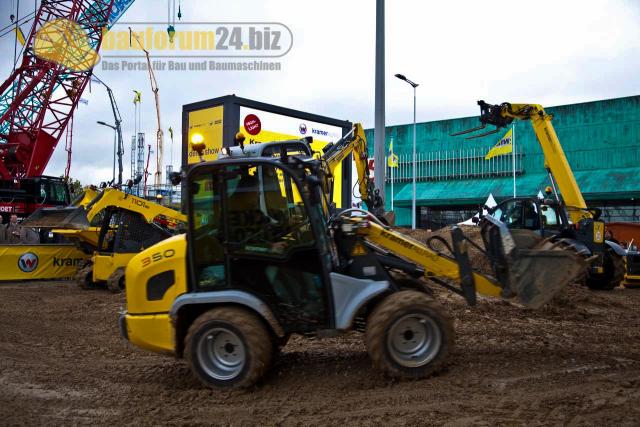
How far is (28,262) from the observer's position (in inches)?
665

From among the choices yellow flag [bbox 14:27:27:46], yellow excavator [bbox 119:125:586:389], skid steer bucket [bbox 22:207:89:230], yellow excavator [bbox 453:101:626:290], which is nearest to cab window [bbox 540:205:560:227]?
yellow excavator [bbox 453:101:626:290]

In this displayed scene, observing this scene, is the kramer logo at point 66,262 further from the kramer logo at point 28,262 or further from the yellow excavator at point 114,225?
the yellow excavator at point 114,225

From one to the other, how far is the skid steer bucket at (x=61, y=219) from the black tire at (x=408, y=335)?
34.7 feet

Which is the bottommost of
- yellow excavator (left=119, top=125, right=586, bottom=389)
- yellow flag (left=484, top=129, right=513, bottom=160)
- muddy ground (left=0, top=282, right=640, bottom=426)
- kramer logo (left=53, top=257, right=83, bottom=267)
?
muddy ground (left=0, top=282, right=640, bottom=426)

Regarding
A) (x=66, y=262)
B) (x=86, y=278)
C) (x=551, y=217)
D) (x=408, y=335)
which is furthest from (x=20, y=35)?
(x=408, y=335)

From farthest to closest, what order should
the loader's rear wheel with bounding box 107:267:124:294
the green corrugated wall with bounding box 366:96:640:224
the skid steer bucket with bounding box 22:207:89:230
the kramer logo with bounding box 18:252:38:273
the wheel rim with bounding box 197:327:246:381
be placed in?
the green corrugated wall with bounding box 366:96:640:224, the kramer logo with bounding box 18:252:38:273, the skid steer bucket with bounding box 22:207:89:230, the loader's rear wheel with bounding box 107:267:124:294, the wheel rim with bounding box 197:327:246:381

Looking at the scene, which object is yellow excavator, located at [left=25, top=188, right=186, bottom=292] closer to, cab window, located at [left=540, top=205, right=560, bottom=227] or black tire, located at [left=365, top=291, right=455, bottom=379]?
cab window, located at [left=540, top=205, right=560, bottom=227]

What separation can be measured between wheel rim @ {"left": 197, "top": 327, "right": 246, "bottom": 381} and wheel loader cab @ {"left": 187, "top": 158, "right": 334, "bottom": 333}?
0.44m

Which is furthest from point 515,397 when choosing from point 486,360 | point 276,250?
point 276,250

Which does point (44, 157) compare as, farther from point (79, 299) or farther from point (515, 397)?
point (515, 397)

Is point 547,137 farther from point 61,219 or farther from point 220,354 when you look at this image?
point 61,219

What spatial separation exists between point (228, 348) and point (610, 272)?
11.5 meters

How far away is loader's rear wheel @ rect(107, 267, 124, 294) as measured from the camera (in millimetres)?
13672

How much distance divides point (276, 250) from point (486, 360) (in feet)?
8.58
